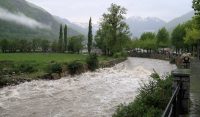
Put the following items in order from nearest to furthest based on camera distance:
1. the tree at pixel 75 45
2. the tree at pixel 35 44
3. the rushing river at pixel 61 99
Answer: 1. the rushing river at pixel 61 99
2. the tree at pixel 75 45
3. the tree at pixel 35 44

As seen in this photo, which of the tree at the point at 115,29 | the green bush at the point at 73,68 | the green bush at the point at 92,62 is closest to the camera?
the green bush at the point at 73,68

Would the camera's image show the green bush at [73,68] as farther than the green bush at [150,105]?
Yes

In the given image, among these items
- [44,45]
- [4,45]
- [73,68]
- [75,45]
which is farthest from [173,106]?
[44,45]

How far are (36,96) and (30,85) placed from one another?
6.13 meters

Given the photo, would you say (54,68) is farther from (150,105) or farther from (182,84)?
(182,84)

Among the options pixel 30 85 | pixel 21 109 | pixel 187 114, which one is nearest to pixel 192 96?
pixel 187 114

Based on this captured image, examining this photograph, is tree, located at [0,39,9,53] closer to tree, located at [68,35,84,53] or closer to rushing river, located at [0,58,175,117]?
tree, located at [68,35,84,53]

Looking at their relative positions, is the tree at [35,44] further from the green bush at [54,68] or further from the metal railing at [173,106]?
the metal railing at [173,106]

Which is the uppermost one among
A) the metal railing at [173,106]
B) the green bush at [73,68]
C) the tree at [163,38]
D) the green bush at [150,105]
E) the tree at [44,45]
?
the tree at [163,38]

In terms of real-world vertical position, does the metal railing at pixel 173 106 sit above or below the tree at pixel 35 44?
below

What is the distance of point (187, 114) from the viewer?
12492mm

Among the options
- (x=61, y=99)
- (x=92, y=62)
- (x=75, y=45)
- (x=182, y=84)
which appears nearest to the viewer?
(x=182, y=84)

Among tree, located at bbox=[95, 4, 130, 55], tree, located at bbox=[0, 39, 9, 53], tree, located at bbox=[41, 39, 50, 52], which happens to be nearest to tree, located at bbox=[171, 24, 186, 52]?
tree, located at bbox=[95, 4, 130, 55]

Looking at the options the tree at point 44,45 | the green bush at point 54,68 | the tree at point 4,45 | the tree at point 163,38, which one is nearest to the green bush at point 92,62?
the green bush at point 54,68
